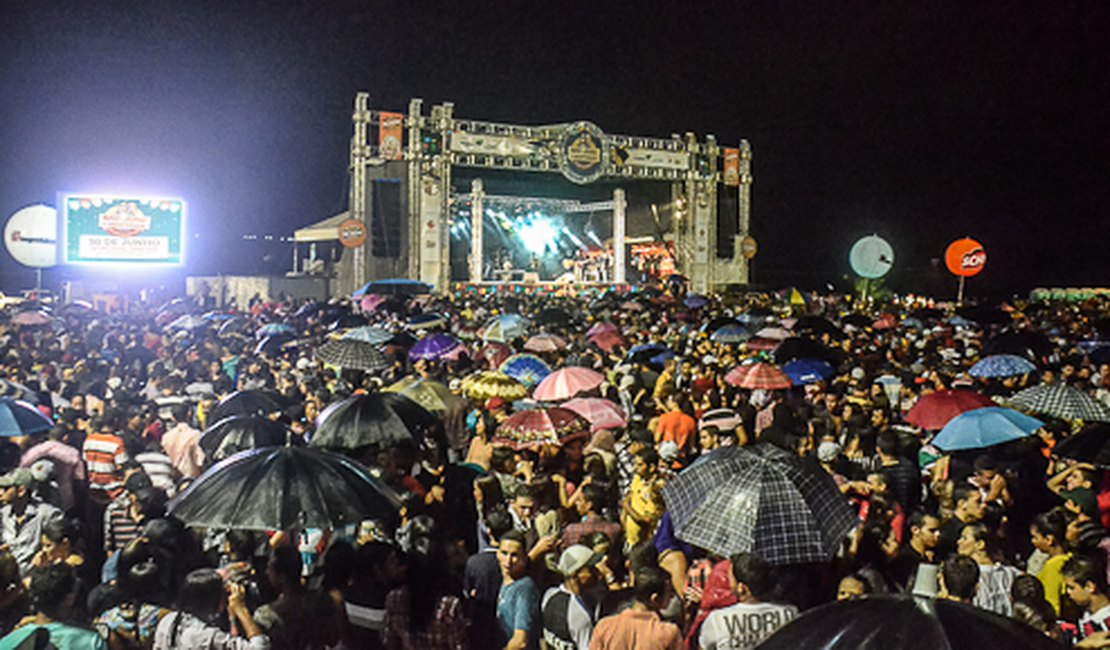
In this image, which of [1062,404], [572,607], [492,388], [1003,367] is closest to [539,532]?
[572,607]

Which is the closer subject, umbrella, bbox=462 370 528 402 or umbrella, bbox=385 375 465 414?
umbrella, bbox=385 375 465 414

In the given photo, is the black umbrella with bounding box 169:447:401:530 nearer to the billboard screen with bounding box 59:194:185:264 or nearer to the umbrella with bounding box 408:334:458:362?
the umbrella with bounding box 408:334:458:362

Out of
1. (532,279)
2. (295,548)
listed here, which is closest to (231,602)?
(295,548)

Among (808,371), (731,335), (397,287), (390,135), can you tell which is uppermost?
(390,135)

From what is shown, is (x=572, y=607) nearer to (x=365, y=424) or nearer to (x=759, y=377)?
(x=365, y=424)

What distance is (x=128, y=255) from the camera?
33531 mm

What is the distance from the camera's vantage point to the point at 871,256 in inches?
1067

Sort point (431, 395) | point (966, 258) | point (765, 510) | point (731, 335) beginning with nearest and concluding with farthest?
point (765, 510) < point (431, 395) < point (731, 335) < point (966, 258)

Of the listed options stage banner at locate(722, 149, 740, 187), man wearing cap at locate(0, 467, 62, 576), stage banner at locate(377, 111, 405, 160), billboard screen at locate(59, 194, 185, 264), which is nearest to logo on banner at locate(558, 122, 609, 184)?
stage banner at locate(377, 111, 405, 160)

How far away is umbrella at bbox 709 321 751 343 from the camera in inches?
572

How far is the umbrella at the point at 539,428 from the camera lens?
23.6 feet

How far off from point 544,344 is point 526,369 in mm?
2232

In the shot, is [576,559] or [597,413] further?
[597,413]

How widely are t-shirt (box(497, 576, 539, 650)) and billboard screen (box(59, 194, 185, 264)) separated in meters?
32.5
